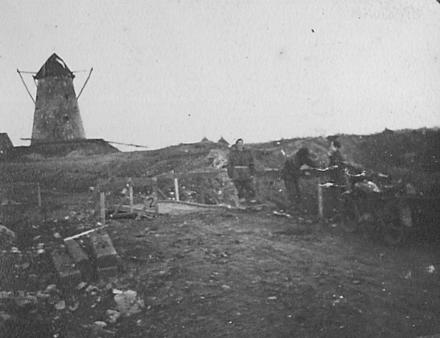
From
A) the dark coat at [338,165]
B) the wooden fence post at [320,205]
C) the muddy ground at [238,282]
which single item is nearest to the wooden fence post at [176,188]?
the muddy ground at [238,282]

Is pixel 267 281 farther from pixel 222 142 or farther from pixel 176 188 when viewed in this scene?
pixel 222 142

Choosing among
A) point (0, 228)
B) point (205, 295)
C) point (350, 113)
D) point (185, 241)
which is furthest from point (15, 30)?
point (350, 113)

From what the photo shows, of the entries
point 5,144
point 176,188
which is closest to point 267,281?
point 176,188

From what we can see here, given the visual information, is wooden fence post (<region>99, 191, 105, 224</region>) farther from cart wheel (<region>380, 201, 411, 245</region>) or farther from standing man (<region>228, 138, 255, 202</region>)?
cart wheel (<region>380, 201, 411, 245</region>)

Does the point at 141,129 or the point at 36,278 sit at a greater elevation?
the point at 141,129

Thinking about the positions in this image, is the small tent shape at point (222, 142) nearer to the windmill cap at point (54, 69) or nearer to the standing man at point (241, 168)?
the standing man at point (241, 168)

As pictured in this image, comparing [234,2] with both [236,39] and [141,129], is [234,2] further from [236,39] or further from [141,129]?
[141,129]
